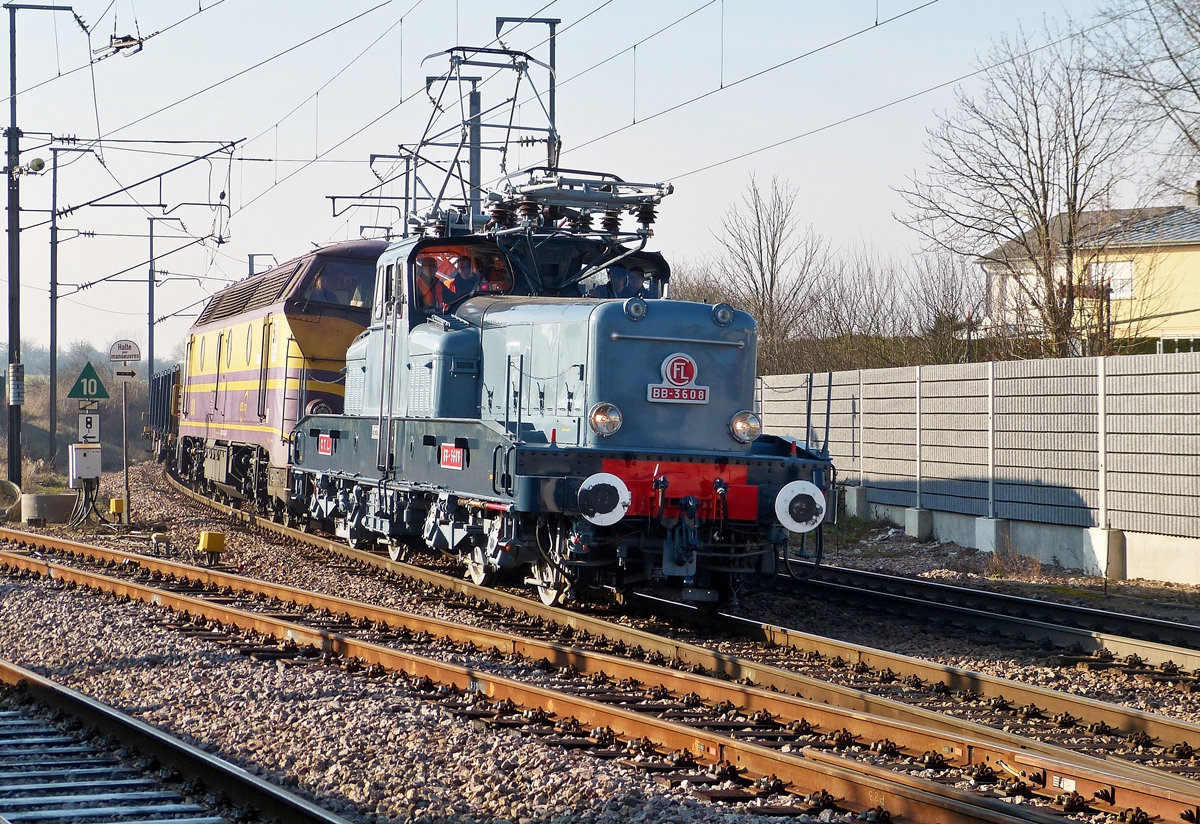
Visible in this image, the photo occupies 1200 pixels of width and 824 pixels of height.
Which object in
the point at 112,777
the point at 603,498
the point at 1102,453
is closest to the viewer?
the point at 112,777

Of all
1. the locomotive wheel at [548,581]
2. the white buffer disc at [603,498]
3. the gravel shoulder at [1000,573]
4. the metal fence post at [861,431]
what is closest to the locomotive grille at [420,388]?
the locomotive wheel at [548,581]

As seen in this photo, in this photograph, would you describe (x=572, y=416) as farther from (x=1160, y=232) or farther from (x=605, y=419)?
(x=1160, y=232)

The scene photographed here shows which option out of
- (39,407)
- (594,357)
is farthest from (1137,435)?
(39,407)

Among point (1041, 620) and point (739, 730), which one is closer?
point (739, 730)

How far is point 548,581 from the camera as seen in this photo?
32.2 ft

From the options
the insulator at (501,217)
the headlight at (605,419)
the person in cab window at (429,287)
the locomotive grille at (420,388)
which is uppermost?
the insulator at (501,217)

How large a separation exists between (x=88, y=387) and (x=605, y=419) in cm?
1182

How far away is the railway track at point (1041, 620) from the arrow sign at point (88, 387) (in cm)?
1138

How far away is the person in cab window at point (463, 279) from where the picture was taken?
36.4 ft

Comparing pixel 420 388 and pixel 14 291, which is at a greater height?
pixel 14 291

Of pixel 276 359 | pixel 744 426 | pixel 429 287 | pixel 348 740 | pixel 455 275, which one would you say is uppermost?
pixel 455 275

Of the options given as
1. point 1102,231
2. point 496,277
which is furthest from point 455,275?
point 1102,231

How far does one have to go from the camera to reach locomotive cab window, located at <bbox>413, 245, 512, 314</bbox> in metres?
11.0

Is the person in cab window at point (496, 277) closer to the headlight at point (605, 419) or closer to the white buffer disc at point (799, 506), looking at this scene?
the headlight at point (605, 419)
